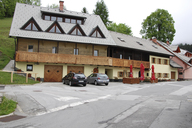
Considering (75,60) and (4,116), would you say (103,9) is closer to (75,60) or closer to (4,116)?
(75,60)

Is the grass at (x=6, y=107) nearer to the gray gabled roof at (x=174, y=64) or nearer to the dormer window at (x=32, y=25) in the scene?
the dormer window at (x=32, y=25)

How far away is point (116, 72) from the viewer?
3119cm

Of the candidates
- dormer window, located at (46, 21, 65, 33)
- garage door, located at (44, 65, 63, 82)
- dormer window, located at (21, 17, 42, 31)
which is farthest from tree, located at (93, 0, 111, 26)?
garage door, located at (44, 65, 63, 82)

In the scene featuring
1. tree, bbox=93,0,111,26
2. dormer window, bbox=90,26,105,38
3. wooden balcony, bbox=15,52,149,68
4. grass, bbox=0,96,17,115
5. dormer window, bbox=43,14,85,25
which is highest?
tree, bbox=93,0,111,26

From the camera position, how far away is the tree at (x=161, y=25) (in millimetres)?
50375

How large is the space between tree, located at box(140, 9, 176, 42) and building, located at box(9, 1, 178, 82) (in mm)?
20574

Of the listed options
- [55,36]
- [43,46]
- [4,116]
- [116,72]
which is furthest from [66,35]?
[4,116]

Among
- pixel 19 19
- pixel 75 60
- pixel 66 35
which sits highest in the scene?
pixel 19 19

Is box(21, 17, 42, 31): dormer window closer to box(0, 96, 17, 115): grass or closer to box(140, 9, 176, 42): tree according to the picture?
box(0, 96, 17, 115): grass

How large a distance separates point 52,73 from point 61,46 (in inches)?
167

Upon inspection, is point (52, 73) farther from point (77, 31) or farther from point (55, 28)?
point (77, 31)

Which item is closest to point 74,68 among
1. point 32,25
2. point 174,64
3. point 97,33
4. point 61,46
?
point 61,46

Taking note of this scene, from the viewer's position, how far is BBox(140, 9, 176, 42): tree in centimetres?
5038

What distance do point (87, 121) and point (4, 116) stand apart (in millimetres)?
3266
